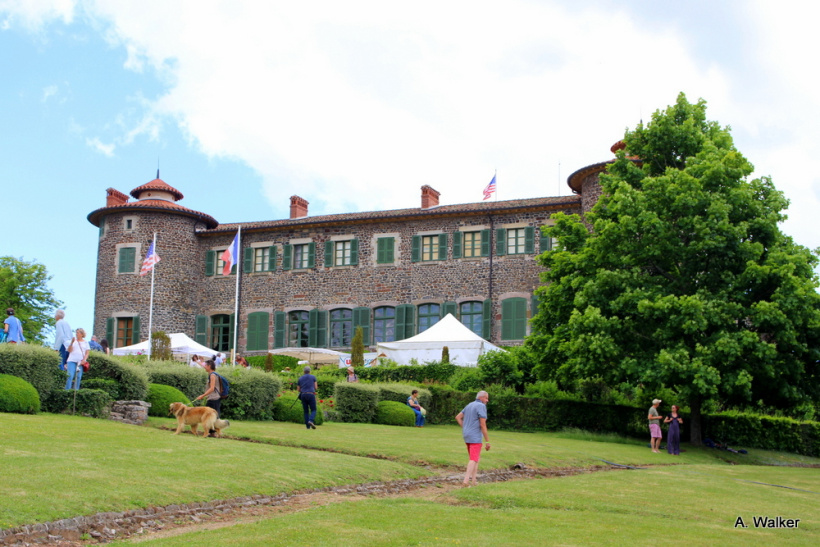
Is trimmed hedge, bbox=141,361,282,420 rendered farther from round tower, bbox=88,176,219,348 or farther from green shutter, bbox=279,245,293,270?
round tower, bbox=88,176,219,348

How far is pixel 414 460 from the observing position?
14.5 metres

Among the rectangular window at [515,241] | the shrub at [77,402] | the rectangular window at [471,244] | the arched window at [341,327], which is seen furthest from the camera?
the arched window at [341,327]

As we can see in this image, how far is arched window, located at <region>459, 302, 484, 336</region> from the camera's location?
34594mm

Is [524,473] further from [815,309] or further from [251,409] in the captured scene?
[815,309]

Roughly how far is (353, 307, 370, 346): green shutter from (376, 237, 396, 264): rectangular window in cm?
212

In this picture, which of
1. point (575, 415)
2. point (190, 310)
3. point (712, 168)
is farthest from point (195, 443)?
point (190, 310)

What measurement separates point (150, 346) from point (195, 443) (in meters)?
18.2

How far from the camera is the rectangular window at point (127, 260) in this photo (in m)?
37.0

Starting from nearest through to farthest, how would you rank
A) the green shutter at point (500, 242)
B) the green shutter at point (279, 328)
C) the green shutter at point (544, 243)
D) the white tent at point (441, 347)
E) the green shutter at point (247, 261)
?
the white tent at point (441, 347) < the green shutter at point (544, 243) < the green shutter at point (500, 242) < the green shutter at point (279, 328) < the green shutter at point (247, 261)

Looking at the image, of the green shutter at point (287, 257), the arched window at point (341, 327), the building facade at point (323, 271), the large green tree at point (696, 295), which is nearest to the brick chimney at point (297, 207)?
the building facade at point (323, 271)

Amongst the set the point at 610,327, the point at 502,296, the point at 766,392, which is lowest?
the point at 766,392

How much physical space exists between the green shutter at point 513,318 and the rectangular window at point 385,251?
517 cm

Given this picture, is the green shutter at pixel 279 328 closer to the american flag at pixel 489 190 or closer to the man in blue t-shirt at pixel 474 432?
the american flag at pixel 489 190

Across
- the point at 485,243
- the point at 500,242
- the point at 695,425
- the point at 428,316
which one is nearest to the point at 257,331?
the point at 428,316
